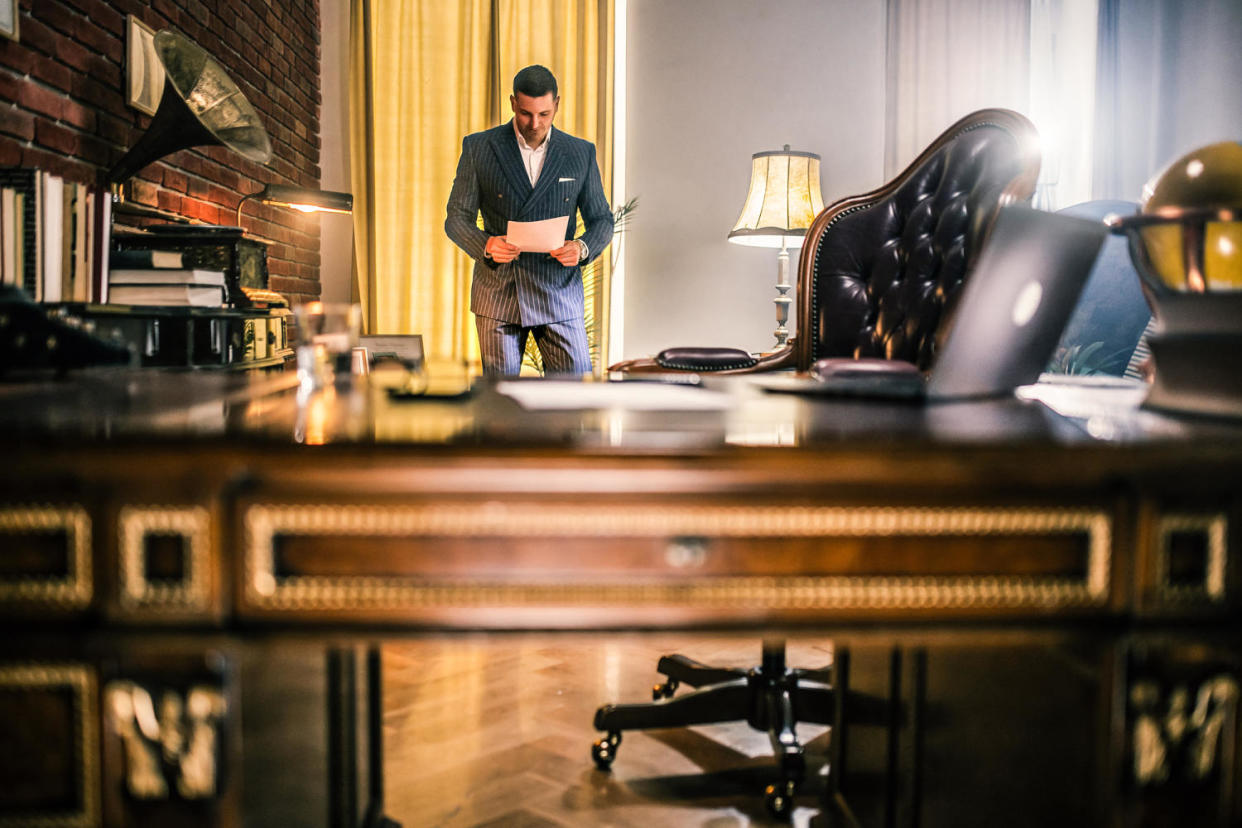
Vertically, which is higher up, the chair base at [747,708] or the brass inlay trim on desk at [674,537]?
the brass inlay trim on desk at [674,537]

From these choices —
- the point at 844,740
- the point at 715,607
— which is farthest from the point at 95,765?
the point at 844,740

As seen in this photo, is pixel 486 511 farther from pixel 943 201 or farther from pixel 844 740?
pixel 943 201

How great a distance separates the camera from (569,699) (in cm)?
192

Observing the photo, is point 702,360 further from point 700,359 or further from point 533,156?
point 533,156

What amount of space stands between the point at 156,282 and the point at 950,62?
3842 mm

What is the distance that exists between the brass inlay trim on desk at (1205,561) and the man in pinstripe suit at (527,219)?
2391 mm

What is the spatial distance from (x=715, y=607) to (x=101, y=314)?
1.65 meters

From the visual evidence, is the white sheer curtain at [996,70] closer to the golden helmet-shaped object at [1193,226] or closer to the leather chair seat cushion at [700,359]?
the leather chair seat cushion at [700,359]

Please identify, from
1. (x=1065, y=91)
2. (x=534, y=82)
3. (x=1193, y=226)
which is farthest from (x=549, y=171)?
(x=1065, y=91)

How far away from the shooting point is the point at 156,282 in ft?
6.92

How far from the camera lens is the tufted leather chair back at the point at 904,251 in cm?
202

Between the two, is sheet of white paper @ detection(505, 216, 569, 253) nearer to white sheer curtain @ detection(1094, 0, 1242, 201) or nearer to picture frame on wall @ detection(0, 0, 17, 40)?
picture frame on wall @ detection(0, 0, 17, 40)

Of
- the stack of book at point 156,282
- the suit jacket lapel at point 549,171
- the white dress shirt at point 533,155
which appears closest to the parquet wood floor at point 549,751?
the stack of book at point 156,282

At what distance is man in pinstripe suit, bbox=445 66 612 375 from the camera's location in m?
2.90
